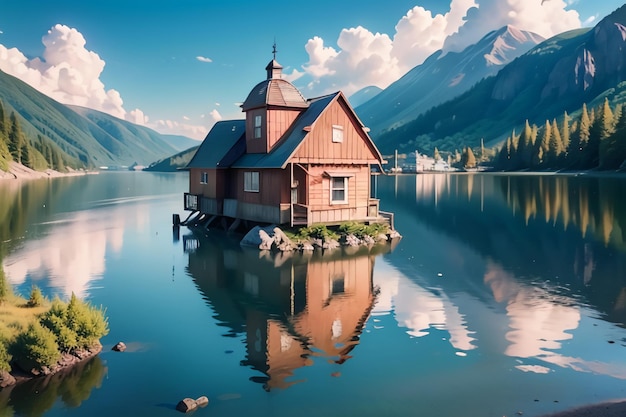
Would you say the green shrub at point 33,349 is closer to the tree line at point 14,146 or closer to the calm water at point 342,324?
the calm water at point 342,324

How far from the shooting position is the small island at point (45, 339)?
1500cm

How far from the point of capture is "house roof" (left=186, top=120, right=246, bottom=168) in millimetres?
44531

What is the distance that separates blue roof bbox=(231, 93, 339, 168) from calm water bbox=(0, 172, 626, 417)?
641cm

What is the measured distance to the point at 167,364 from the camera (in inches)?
647

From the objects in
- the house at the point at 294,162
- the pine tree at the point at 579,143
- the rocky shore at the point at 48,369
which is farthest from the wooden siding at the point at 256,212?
the pine tree at the point at 579,143

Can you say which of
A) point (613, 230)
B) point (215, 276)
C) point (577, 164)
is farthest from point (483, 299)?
point (577, 164)

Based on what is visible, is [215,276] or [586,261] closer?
[215,276]

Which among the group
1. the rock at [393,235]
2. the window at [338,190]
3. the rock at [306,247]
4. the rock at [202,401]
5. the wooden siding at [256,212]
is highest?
the window at [338,190]

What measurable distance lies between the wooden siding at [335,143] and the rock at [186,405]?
Answer: 80.2 ft

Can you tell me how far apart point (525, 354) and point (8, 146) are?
17034 centimetres

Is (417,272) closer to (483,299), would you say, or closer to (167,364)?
(483,299)

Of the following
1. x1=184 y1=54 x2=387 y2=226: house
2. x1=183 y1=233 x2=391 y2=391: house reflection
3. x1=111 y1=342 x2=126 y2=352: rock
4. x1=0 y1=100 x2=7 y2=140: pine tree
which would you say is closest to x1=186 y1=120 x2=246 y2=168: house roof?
x1=184 y1=54 x2=387 y2=226: house

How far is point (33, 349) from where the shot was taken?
1502 centimetres

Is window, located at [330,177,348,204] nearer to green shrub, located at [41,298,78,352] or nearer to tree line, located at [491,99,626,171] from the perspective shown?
green shrub, located at [41,298,78,352]
